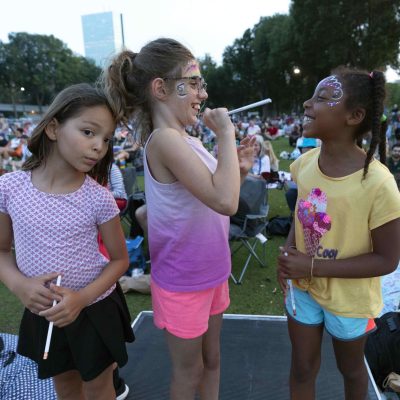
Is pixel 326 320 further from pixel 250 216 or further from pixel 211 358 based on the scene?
pixel 250 216

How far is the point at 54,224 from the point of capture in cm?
126

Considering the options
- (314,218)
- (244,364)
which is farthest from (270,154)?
(314,218)

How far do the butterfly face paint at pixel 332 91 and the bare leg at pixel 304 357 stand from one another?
926mm

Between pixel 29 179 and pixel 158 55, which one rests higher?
pixel 158 55

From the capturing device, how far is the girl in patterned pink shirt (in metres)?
1.24

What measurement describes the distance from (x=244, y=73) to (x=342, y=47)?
95.7 feet

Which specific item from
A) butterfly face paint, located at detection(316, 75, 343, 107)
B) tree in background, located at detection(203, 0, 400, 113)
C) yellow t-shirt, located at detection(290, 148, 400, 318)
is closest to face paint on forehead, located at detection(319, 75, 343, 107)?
butterfly face paint, located at detection(316, 75, 343, 107)

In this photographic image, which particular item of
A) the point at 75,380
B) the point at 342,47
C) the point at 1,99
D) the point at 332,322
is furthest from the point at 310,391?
the point at 1,99

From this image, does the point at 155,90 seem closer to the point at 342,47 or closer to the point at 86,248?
the point at 86,248

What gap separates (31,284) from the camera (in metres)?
1.23

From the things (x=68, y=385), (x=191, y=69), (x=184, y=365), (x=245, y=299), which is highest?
(x=191, y=69)

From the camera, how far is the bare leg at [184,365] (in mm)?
1369

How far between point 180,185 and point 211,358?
2.73 ft

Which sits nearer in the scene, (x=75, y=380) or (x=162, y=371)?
(x=75, y=380)
